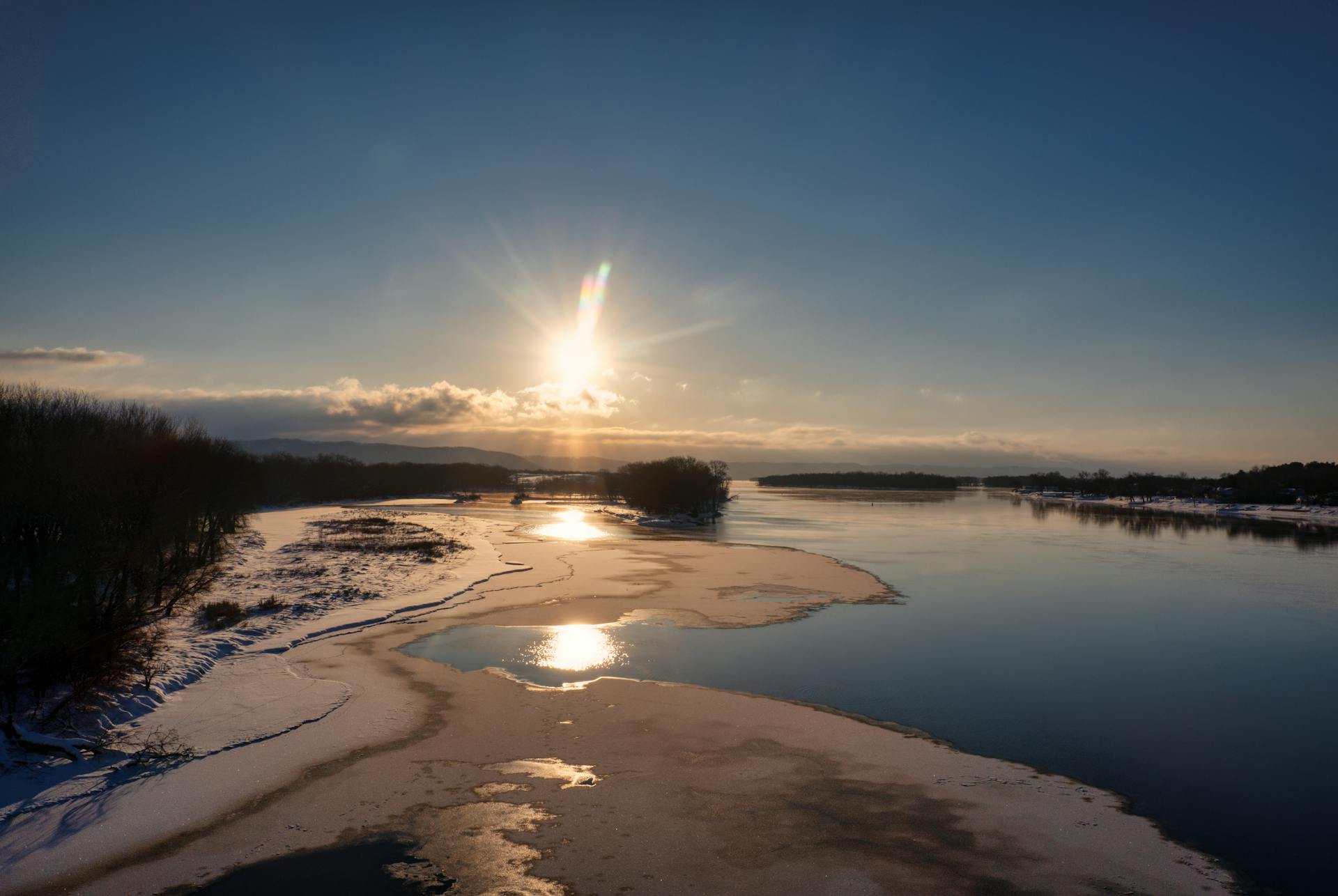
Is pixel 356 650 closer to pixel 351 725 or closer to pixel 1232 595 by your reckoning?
pixel 351 725

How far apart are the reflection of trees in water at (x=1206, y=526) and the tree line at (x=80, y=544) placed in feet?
248

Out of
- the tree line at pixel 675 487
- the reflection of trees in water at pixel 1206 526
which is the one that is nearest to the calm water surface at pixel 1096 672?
the reflection of trees in water at pixel 1206 526

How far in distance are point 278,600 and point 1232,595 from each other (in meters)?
40.5

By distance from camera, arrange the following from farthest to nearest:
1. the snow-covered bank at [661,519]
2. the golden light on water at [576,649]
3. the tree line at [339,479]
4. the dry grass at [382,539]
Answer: the tree line at [339,479], the snow-covered bank at [661,519], the dry grass at [382,539], the golden light on water at [576,649]

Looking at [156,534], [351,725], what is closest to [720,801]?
[351,725]

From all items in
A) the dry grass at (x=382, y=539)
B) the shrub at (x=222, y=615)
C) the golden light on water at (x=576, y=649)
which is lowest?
the dry grass at (x=382, y=539)

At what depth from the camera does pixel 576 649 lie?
789 inches

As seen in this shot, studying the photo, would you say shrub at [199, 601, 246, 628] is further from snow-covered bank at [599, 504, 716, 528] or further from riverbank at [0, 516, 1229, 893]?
snow-covered bank at [599, 504, 716, 528]

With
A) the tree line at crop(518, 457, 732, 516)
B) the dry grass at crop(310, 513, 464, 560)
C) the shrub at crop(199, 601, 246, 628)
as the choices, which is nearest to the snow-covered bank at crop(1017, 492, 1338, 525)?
the tree line at crop(518, 457, 732, 516)

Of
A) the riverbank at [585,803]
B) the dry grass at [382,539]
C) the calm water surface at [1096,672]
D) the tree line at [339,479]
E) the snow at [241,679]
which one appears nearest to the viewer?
the riverbank at [585,803]

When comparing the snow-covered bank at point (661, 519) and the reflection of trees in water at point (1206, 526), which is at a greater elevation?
the reflection of trees in water at point (1206, 526)

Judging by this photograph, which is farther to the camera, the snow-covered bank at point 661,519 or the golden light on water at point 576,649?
the snow-covered bank at point 661,519

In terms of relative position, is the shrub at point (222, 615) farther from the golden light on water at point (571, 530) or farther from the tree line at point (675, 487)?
the tree line at point (675, 487)

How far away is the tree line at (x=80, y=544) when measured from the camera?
12.8 m
